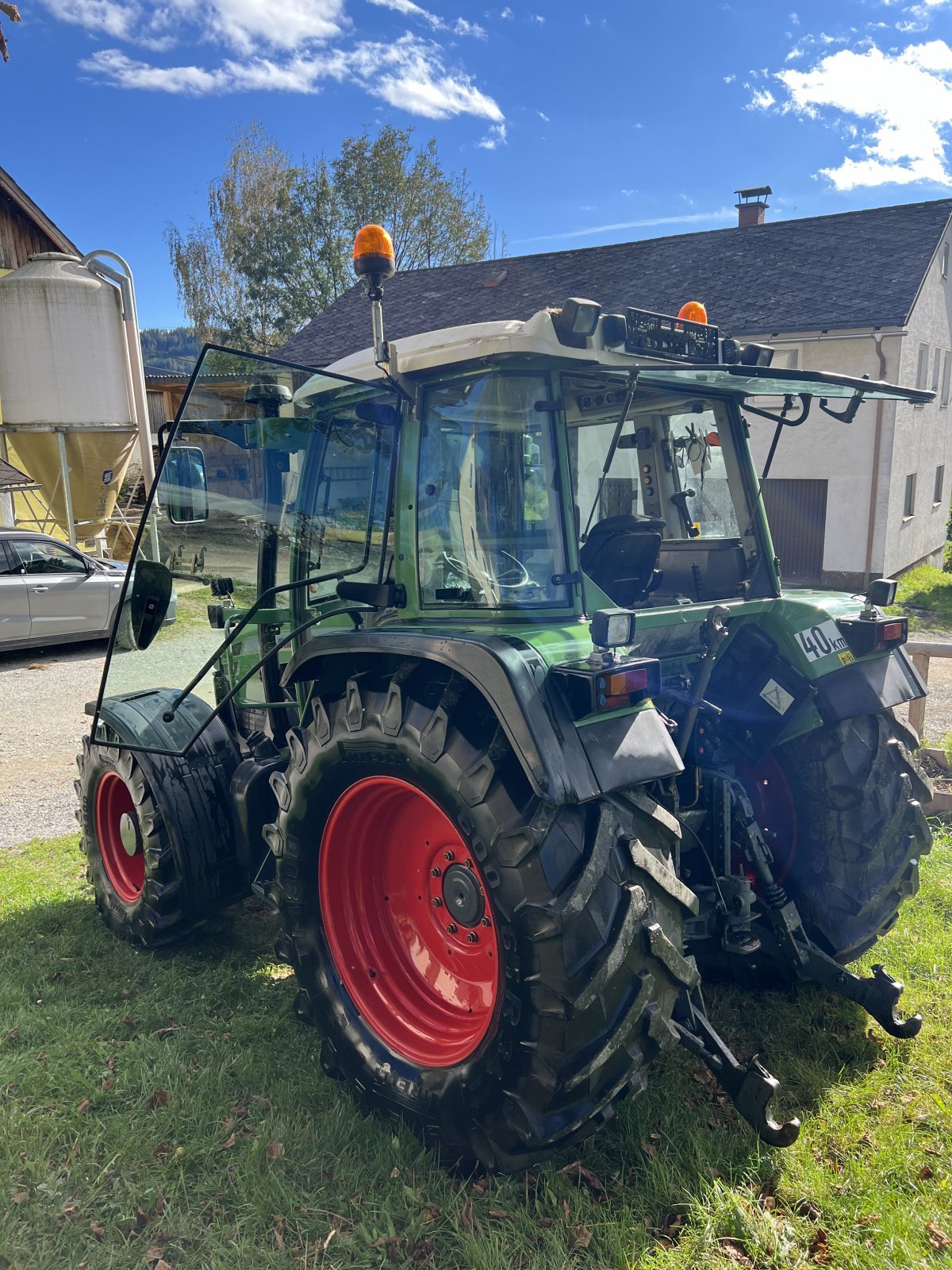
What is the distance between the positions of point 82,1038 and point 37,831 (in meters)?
2.66

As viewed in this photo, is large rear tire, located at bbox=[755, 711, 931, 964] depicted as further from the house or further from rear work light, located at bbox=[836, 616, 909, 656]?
the house

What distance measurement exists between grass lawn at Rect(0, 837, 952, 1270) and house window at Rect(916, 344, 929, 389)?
15.3 meters

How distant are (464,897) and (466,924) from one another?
3.2 inches

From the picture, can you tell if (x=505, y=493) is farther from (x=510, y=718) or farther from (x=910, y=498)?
(x=910, y=498)

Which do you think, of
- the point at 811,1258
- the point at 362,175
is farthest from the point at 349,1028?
the point at 362,175

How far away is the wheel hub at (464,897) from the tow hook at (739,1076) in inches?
24.3

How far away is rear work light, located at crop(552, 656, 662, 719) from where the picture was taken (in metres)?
2.19

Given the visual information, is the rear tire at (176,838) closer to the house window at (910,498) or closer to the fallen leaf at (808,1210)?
the fallen leaf at (808,1210)

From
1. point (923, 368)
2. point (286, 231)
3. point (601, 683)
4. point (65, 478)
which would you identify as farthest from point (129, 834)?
point (286, 231)

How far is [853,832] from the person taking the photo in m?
3.13

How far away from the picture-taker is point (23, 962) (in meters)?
3.73

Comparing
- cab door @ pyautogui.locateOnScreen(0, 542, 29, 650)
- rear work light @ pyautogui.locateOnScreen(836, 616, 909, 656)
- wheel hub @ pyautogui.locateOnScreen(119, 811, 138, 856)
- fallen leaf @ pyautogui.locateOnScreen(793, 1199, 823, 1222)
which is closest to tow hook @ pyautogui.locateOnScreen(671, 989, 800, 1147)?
fallen leaf @ pyautogui.locateOnScreen(793, 1199, 823, 1222)

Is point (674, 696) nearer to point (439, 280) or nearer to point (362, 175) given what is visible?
point (439, 280)

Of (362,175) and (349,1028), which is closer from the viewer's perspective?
(349,1028)
